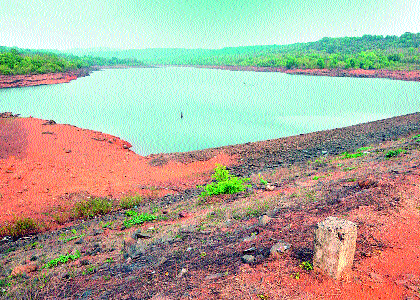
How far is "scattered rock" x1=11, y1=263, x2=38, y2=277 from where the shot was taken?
5594 millimetres

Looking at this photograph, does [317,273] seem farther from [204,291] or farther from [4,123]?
[4,123]

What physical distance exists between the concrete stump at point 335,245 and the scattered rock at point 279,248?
2.53 feet

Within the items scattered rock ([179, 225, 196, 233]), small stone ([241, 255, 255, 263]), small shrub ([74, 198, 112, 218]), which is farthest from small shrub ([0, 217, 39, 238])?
small stone ([241, 255, 255, 263])

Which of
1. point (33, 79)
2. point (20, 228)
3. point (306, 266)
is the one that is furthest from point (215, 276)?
point (33, 79)

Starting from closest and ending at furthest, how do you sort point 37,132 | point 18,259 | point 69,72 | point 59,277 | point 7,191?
point 59,277 → point 18,259 → point 7,191 → point 37,132 → point 69,72

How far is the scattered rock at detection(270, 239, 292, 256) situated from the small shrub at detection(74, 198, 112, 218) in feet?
22.1

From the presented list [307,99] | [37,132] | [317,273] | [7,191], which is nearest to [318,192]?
[317,273]

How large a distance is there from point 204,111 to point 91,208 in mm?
22004

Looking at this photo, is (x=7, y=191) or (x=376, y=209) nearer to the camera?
(x=376, y=209)

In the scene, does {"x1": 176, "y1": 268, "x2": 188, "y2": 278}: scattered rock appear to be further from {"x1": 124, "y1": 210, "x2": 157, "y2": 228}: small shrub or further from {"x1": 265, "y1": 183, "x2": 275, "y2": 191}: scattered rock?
{"x1": 265, "y1": 183, "x2": 275, "y2": 191}: scattered rock

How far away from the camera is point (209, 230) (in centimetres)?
636

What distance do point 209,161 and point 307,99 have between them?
2557cm

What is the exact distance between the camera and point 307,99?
3644 cm

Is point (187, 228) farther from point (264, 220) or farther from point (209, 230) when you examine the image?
point (264, 220)
